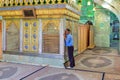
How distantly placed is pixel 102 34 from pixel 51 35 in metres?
8.88

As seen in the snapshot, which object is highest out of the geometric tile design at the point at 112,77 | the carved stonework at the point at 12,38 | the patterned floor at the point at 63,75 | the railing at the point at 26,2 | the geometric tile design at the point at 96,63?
the railing at the point at 26,2

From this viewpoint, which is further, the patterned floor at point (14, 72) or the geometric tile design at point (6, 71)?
the geometric tile design at point (6, 71)

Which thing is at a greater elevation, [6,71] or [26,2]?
[26,2]

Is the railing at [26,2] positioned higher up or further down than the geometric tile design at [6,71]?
higher up

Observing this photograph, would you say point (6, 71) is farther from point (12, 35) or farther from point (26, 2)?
point (26, 2)

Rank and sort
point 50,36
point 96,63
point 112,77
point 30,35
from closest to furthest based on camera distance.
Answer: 1. point 112,77
2. point 50,36
3. point 30,35
4. point 96,63

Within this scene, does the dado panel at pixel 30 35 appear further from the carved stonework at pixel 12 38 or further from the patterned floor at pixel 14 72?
the patterned floor at pixel 14 72

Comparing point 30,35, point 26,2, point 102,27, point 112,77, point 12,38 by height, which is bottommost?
point 112,77

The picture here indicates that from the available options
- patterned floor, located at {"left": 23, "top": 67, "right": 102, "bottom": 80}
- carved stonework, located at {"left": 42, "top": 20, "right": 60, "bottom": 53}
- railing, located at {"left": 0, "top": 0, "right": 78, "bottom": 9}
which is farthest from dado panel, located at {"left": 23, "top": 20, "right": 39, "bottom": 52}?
patterned floor, located at {"left": 23, "top": 67, "right": 102, "bottom": 80}

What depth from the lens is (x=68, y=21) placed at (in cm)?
722

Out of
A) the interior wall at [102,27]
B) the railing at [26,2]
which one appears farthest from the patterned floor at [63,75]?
the interior wall at [102,27]

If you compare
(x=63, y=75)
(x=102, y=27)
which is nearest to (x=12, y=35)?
(x=63, y=75)

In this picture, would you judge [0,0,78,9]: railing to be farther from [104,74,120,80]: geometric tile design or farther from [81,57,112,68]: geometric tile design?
[104,74,120,80]: geometric tile design

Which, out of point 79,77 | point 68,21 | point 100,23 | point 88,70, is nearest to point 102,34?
point 100,23
